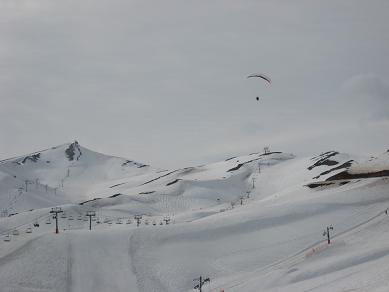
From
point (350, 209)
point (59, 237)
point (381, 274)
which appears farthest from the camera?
point (350, 209)

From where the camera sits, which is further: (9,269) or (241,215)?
(241,215)

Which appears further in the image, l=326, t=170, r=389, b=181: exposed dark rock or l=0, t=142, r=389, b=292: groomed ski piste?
l=326, t=170, r=389, b=181: exposed dark rock

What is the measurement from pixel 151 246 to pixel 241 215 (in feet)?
86.0

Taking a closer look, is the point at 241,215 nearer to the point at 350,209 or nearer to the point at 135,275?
the point at 350,209

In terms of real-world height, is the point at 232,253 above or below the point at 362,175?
below

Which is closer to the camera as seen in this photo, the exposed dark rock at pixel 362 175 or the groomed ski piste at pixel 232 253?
the groomed ski piste at pixel 232 253

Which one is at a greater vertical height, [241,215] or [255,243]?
[241,215]

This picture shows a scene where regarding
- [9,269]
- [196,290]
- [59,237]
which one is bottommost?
[196,290]

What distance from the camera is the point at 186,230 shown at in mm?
97938

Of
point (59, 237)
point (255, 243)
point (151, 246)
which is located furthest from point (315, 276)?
point (59, 237)

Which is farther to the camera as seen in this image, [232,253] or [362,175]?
[362,175]

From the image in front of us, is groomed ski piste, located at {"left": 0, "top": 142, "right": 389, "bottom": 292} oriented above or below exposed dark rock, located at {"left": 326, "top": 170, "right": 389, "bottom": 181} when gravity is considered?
below

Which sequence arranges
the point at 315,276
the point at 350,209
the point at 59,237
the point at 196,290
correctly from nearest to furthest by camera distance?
1. the point at 315,276
2. the point at 196,290
3. the point at 59,237
4. the point at 350,209

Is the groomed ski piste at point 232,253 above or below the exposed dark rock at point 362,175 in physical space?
below
